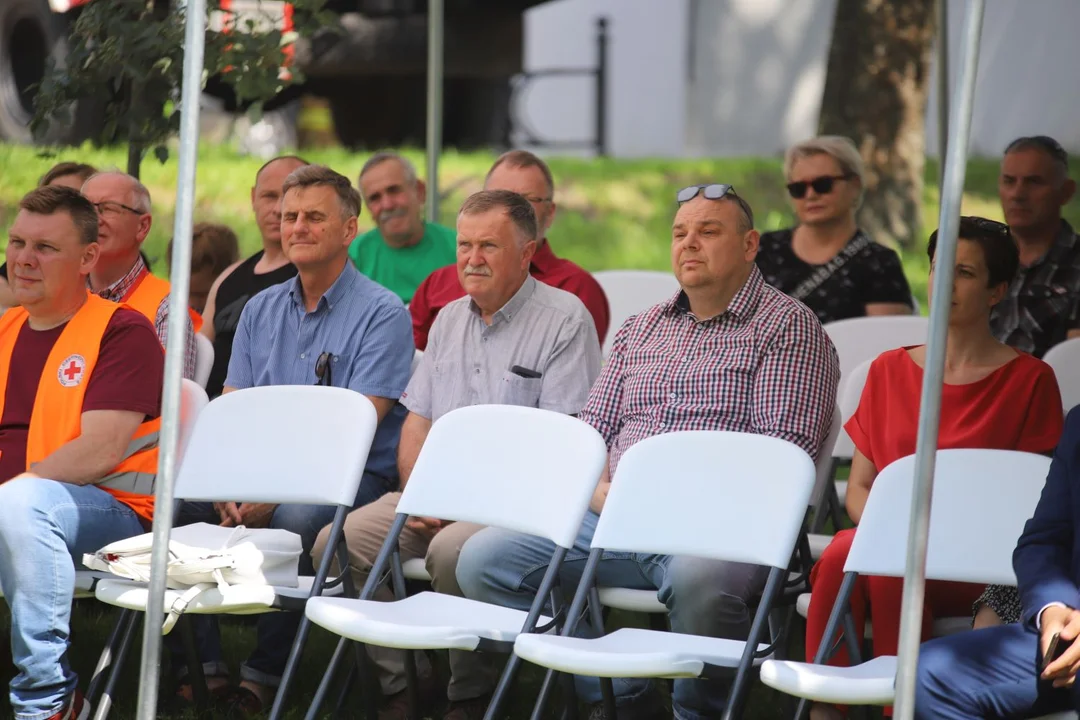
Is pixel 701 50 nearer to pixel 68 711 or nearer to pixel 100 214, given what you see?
pixel 100 214

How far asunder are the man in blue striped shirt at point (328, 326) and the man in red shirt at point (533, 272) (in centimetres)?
64

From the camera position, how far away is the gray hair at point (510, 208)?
4.66 meters

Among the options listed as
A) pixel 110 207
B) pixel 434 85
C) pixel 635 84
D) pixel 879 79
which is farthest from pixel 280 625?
pixel 635 84

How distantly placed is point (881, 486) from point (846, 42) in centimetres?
606

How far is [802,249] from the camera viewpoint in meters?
5.54

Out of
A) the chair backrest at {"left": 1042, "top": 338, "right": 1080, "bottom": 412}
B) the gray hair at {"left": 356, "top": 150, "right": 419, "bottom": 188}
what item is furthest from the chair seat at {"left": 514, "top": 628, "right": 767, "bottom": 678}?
the gray hair at {"left": 356, "top": 150, "right": 419, "bottom": 188}

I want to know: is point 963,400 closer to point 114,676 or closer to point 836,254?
point 836,254

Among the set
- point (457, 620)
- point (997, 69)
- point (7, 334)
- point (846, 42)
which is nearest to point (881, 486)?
point (457, 620)

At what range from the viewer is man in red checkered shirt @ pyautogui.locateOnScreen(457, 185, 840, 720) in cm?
372

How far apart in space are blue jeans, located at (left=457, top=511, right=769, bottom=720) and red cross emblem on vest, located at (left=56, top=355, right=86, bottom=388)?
1.20 meters

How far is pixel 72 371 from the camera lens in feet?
13.8

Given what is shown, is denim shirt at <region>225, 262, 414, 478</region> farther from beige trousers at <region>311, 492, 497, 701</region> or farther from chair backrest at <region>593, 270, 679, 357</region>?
chair backrest at <region>593, 270, 679, 357</region>

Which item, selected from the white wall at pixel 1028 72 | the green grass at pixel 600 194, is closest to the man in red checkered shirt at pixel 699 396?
the green grass at pixel 600 194

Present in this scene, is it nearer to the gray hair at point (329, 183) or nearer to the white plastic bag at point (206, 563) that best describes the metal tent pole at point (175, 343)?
the white plastic bag at point (206, 563)
